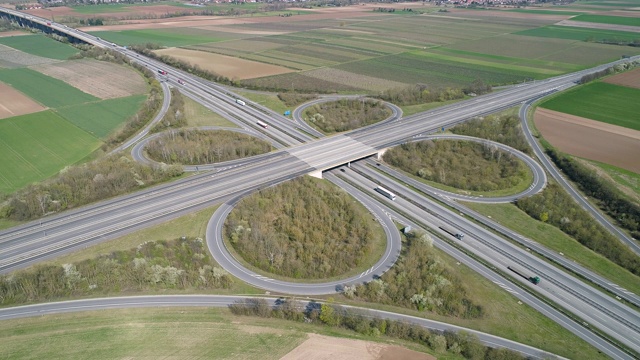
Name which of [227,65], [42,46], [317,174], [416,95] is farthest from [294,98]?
[42,46]

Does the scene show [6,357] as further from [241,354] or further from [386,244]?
[386,244]

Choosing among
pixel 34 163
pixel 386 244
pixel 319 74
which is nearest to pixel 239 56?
pixel 319 74

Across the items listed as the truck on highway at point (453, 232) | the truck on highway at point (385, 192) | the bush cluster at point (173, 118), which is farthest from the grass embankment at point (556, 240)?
the bush cluster at point (173, 118)

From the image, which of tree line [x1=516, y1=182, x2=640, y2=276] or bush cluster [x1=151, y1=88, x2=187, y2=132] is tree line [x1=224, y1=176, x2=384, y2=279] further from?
bush cluster [x1=151, y1=88, x2=187, y2=132]

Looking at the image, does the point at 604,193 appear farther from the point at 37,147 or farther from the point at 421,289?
the point at 37,147

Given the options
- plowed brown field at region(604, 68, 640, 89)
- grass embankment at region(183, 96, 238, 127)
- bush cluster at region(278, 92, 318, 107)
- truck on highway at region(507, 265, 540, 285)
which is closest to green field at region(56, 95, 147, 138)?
grass embankment at region(183, 96, 238, 127)

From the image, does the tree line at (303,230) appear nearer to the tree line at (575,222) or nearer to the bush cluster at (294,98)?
the tree line at (575,222)
